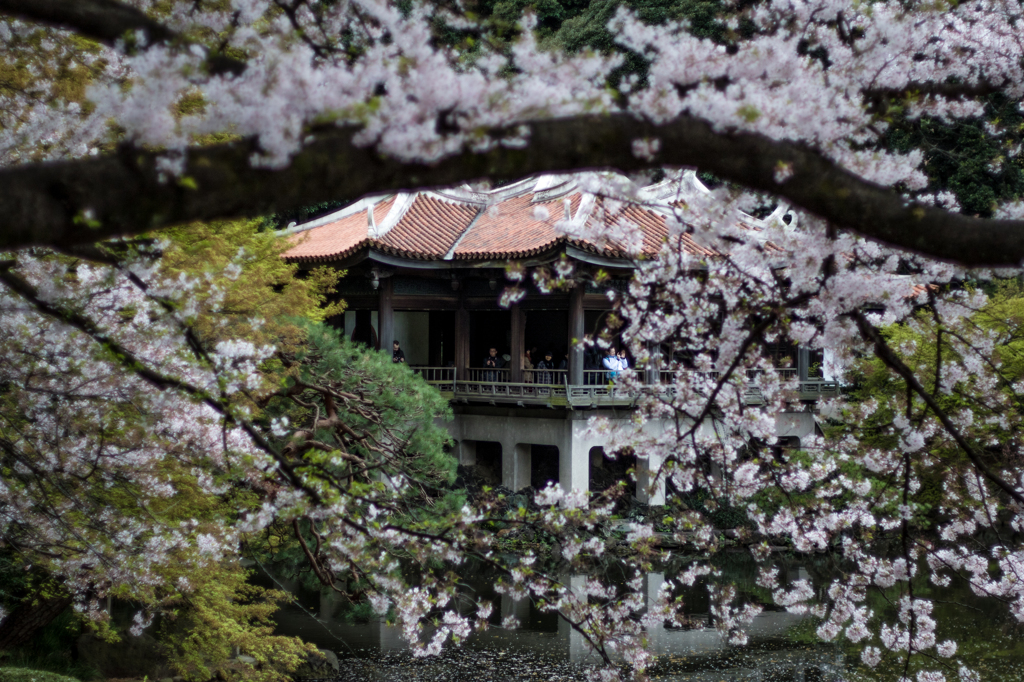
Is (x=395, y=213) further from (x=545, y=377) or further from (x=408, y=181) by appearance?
(x=408, y=181)

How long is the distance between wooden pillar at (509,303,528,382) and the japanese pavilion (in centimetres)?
2

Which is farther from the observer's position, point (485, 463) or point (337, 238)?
point (485, 463)

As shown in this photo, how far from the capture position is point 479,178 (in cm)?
192

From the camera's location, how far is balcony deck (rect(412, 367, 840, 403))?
15430 mm

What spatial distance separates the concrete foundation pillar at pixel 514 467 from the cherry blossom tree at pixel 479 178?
30.7ft

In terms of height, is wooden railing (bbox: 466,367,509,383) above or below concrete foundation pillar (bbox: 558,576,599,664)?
above

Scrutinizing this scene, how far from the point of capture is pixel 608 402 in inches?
615

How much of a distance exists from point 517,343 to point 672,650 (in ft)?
23.4

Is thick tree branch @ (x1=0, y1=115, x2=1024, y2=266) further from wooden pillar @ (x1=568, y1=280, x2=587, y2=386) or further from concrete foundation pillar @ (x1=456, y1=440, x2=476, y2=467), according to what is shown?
concrete foundation pillar @ (x1=456, y1=440, x2=476, y2=467)

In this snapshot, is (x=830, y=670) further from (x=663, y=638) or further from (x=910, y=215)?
(x=910, y=215)

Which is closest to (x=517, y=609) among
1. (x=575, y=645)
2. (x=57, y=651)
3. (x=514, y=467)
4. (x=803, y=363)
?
(x=575, y=645)

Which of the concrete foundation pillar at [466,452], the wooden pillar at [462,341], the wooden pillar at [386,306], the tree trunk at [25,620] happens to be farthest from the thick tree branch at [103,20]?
the concrete foundation pillar at [466,452]

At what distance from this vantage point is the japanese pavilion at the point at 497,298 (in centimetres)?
1544

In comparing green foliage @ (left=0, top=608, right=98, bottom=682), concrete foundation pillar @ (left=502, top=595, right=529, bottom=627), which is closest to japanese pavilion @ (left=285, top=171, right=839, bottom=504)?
concrete foundation pillar @ (left=502, top=595, right=529, bottom=627)
